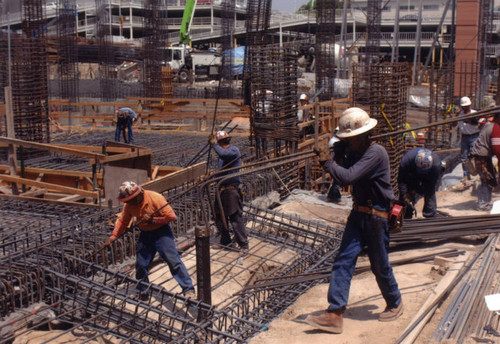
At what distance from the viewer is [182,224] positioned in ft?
26.9

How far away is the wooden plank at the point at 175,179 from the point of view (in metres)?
7.75

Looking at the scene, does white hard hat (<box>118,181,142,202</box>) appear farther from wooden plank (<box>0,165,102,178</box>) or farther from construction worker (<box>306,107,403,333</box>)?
wooden plank (<box>0,165,102,178</box>)

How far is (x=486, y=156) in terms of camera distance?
8.27m

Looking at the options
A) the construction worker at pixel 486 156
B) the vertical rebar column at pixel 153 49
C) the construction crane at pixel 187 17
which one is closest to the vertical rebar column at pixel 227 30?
the vertical rebar column at pixel 153 49

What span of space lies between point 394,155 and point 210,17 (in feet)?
161

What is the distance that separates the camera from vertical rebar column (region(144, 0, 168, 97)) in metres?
26.8

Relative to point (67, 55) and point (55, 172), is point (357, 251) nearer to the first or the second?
point (55, 172)

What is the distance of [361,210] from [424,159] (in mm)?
3013

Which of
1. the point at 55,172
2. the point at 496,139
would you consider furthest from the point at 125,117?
the point at 496,139

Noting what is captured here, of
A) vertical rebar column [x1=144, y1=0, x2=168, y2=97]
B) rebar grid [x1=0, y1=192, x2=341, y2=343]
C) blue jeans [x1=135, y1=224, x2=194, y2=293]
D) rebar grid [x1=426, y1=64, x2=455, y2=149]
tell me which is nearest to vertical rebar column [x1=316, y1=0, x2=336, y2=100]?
vertical rebar column [x1=144, y1=0, x2=168, y2=97]

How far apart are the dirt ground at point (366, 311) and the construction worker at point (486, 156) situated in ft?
8.14

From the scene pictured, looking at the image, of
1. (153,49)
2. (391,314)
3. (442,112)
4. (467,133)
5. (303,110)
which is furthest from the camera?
(153,49)

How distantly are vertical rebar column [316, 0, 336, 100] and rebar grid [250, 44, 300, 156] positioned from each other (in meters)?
16.4

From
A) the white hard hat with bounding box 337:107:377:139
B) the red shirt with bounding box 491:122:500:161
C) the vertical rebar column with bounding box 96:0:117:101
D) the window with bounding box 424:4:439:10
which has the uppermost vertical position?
the window with bounding box 424:4:439:10
